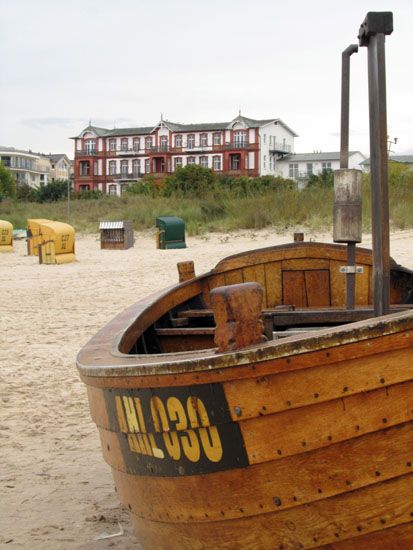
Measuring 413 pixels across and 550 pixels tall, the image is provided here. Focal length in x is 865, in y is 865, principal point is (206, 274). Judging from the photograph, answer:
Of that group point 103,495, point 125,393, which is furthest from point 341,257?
point 125,393

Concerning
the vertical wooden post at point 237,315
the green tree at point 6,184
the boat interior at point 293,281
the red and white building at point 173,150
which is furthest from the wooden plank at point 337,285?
the green tree at point 6,184

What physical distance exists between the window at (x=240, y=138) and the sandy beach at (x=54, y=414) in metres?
57.7

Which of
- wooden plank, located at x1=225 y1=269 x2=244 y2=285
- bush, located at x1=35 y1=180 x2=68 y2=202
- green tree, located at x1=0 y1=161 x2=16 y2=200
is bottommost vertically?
wooden plank, located at x1=225 y1=269 x2=244 y2=285

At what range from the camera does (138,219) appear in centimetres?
2872

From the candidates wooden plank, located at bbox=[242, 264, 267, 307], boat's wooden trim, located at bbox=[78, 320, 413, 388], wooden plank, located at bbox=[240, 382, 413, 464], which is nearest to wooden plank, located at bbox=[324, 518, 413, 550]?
wooden plank, located at bbox=[240, 382, 413, 464]

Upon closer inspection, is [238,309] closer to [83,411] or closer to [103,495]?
[103,495]

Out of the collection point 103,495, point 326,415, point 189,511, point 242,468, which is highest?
point 326,415

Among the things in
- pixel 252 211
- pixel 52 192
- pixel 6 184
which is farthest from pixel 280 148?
pixel 252 211

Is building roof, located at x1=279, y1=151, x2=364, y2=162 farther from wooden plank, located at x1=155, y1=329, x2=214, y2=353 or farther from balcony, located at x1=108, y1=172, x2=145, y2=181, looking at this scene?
wooden plank, located at x1=155, y1=329, x2=214, y2=353

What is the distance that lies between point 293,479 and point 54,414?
4117mm

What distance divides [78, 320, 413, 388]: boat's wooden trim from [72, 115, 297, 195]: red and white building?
69496 mm

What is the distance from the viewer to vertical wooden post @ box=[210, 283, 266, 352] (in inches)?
103

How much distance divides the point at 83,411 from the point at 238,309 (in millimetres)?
4244

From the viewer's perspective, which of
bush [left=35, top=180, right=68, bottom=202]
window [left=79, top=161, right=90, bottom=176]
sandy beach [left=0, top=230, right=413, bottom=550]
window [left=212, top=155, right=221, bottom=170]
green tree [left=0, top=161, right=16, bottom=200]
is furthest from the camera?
window [left=79, top=161, right=90, bottom=176]
